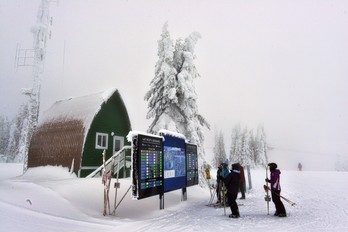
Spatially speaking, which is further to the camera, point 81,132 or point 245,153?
point 245,153

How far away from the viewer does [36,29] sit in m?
5.59

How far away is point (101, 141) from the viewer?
20375 mm

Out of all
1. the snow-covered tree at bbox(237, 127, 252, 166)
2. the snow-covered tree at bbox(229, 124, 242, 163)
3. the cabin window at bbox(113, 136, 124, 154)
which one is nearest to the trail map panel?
the cabin window at bbox(113, 136, 124, 154)

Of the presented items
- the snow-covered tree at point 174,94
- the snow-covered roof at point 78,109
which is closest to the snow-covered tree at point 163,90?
the snow-covered tree at point 174,94

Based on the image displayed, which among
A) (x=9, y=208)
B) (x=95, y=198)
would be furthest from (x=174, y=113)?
(x=9, y=208)

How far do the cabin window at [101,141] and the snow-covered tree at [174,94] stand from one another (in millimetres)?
3442

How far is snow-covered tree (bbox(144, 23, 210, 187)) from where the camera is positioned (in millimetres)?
22281

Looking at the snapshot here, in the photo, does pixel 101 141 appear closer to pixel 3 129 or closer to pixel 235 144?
pixel 3 129

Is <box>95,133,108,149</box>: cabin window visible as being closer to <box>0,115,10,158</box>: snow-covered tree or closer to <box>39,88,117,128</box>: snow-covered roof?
<box>39,88,117,128</box>: snow-covered roof

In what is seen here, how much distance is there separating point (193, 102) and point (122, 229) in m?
16.1

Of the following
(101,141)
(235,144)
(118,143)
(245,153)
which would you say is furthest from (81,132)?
(235,144)

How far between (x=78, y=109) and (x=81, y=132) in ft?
7.94

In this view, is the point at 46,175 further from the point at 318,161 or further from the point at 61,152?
the point at 318,161

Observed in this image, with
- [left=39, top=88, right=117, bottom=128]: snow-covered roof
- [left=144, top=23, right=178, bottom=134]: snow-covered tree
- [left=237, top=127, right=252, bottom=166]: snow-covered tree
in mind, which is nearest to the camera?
[left=39, top=88, right=117, bottom=128]: snow-covered roof
